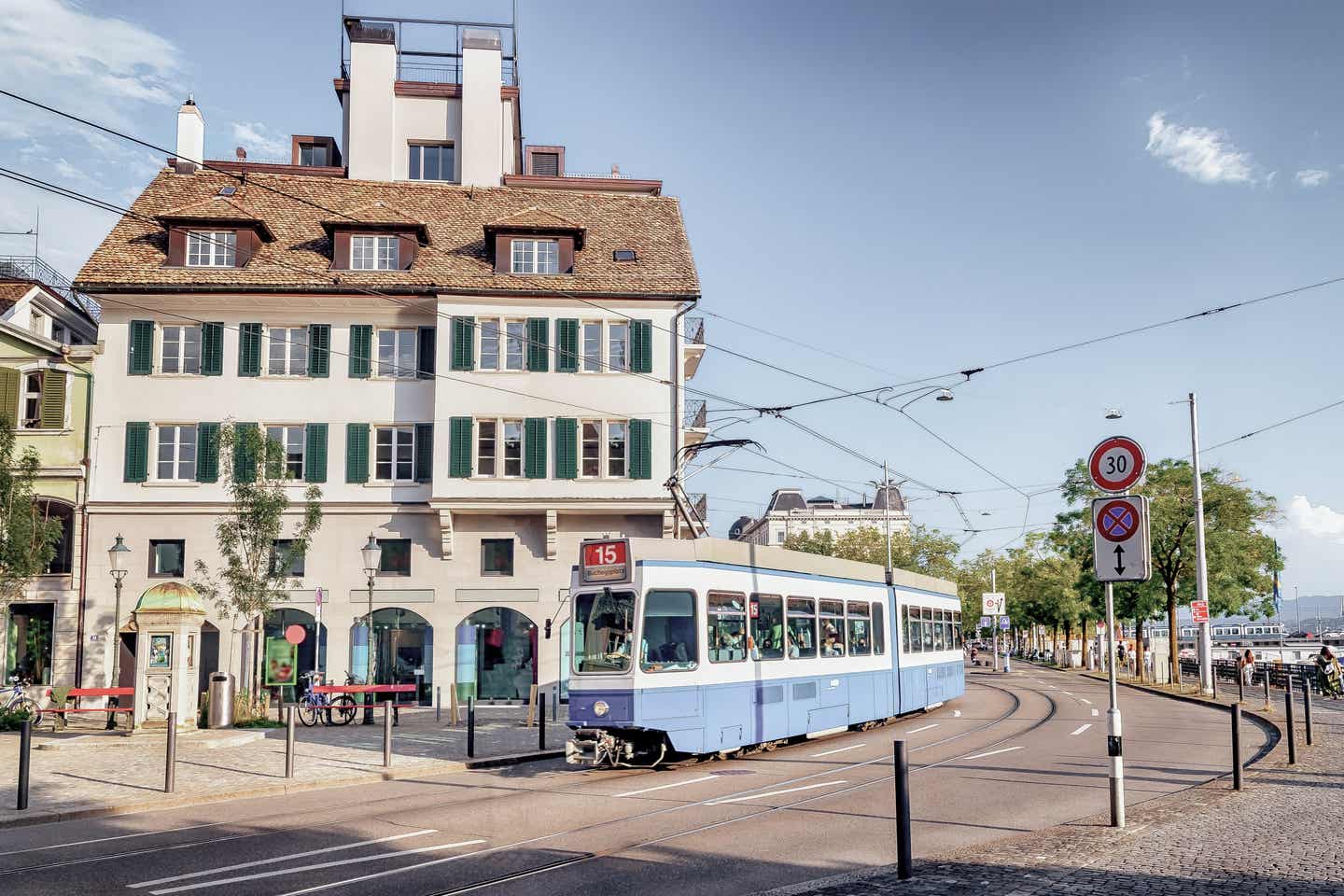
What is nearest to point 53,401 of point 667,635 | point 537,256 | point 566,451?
point 537,256

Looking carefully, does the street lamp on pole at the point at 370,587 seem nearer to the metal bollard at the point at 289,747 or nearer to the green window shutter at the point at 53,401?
the metal bollard at the point at 289,747

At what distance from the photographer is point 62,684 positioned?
3219cm

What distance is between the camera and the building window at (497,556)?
1355 inches

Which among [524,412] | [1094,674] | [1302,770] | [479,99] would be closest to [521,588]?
[524,412]

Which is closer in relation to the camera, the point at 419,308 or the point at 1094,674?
the point at 419,308

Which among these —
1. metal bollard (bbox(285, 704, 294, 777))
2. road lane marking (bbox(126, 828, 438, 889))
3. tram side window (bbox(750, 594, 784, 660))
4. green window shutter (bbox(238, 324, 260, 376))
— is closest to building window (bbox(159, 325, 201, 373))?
green window shutter (bbox(238, 324, 260, 376))

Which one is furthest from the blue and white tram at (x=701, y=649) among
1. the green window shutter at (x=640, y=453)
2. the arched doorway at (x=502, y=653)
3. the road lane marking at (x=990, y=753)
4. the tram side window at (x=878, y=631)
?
the arched doorway at (x=502, y=653)

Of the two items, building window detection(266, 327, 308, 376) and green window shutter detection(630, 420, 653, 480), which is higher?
building window detection(266, 327, 308, 376)

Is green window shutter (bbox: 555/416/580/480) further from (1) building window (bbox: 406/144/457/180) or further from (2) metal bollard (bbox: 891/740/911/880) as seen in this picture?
(2) metal bollard (bbox: 891/740/911/880)

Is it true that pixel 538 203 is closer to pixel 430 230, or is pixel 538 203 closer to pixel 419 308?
pixel 430 230

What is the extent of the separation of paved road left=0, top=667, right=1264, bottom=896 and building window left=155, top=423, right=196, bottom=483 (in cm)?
1913

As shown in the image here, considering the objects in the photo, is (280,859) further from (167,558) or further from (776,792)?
(167,558)

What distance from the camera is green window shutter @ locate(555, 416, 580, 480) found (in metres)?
33.8

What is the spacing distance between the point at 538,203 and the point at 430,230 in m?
4.11
